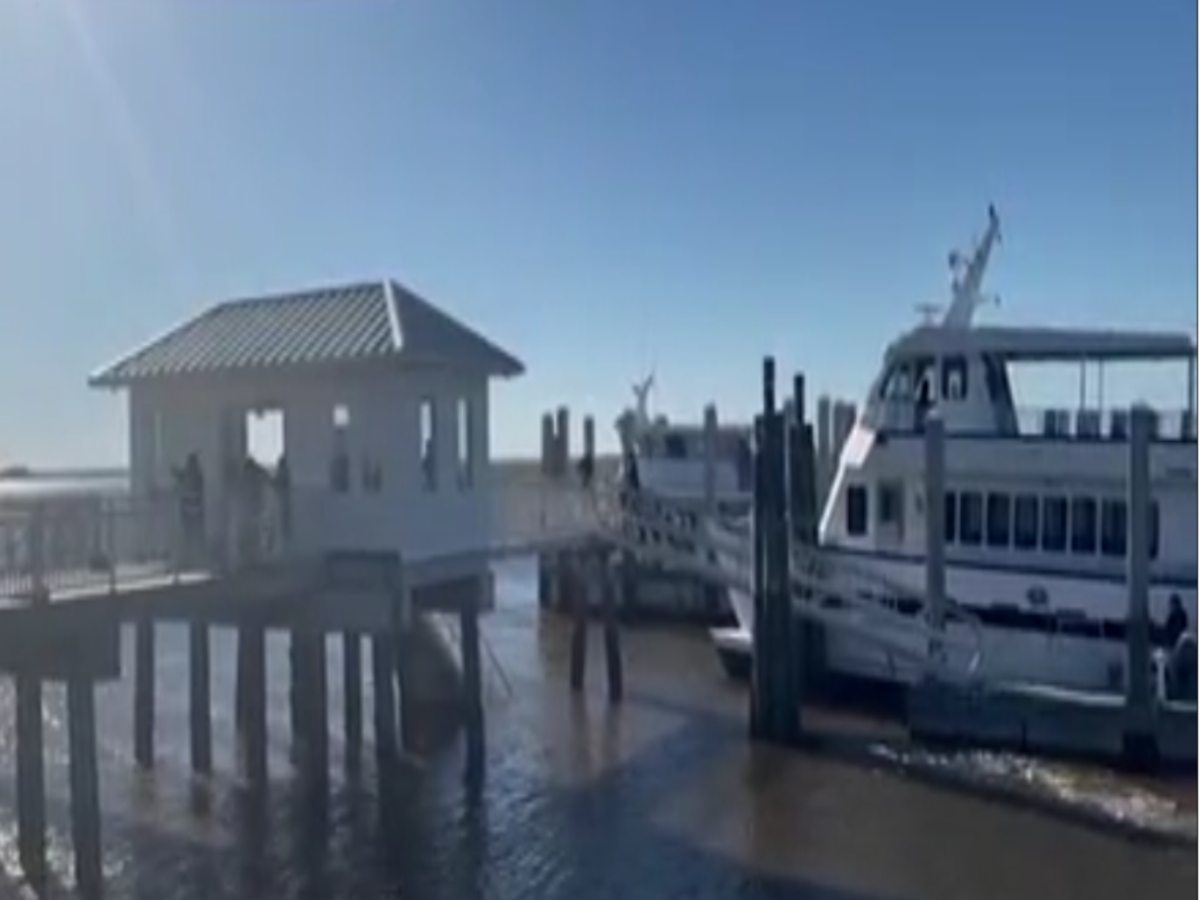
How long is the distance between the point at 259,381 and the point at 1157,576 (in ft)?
47.5

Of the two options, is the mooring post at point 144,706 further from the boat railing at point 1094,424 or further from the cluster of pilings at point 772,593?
the boat railing at point 1094,424

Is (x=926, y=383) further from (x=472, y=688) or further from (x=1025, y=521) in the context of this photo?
(x=472, y=688)

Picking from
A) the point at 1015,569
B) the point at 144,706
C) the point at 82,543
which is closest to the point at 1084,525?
the point at 1015,569

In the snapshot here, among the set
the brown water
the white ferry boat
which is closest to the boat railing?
the white ferry boat

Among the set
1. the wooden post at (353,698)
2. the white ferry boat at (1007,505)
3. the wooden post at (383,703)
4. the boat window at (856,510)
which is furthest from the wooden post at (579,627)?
the wooden post at (383,703)

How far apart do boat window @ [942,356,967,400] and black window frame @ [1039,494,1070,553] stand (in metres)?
2.61

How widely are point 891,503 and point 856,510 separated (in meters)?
0.70

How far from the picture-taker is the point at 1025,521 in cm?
2414

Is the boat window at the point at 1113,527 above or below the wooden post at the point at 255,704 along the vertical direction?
above

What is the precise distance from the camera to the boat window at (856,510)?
85.5 feet

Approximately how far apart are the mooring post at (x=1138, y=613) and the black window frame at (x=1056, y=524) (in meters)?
3.44

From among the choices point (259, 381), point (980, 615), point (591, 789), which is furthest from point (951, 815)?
point (259, 381)

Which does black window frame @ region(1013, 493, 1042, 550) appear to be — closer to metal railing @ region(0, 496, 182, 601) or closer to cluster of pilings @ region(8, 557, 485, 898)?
cluster of pilings @ region(8, 557, 485, 898)

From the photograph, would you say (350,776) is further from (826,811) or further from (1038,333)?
(1038,333)
